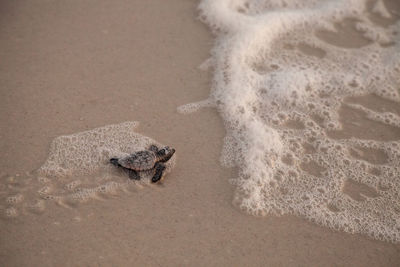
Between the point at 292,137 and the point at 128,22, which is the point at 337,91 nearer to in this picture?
the point at 292,137

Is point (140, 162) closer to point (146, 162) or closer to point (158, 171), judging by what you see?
point (146, 162)

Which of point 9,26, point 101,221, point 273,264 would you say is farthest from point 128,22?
point 273,264

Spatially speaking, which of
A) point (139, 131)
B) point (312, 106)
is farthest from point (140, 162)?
point (312, 106)

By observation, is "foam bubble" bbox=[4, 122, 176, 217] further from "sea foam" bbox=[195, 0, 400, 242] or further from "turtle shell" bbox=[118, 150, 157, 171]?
"sea foam" bbox=[195, 0, 400, 242]

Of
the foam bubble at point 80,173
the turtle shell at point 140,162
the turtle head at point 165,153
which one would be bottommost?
the foam bubble at point 80,173

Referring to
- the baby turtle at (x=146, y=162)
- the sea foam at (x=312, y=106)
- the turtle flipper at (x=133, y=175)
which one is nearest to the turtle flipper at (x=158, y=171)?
the baby turtle at (x=146, y=162)

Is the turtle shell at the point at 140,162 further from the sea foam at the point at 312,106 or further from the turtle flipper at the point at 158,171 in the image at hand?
the sea foam at the point at 312,106

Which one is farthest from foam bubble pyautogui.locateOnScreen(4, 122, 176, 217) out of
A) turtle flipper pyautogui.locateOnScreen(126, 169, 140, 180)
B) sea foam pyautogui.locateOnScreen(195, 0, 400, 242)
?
sea foam pyautogui.locateOnScreen(195, 0, 400, 242)
